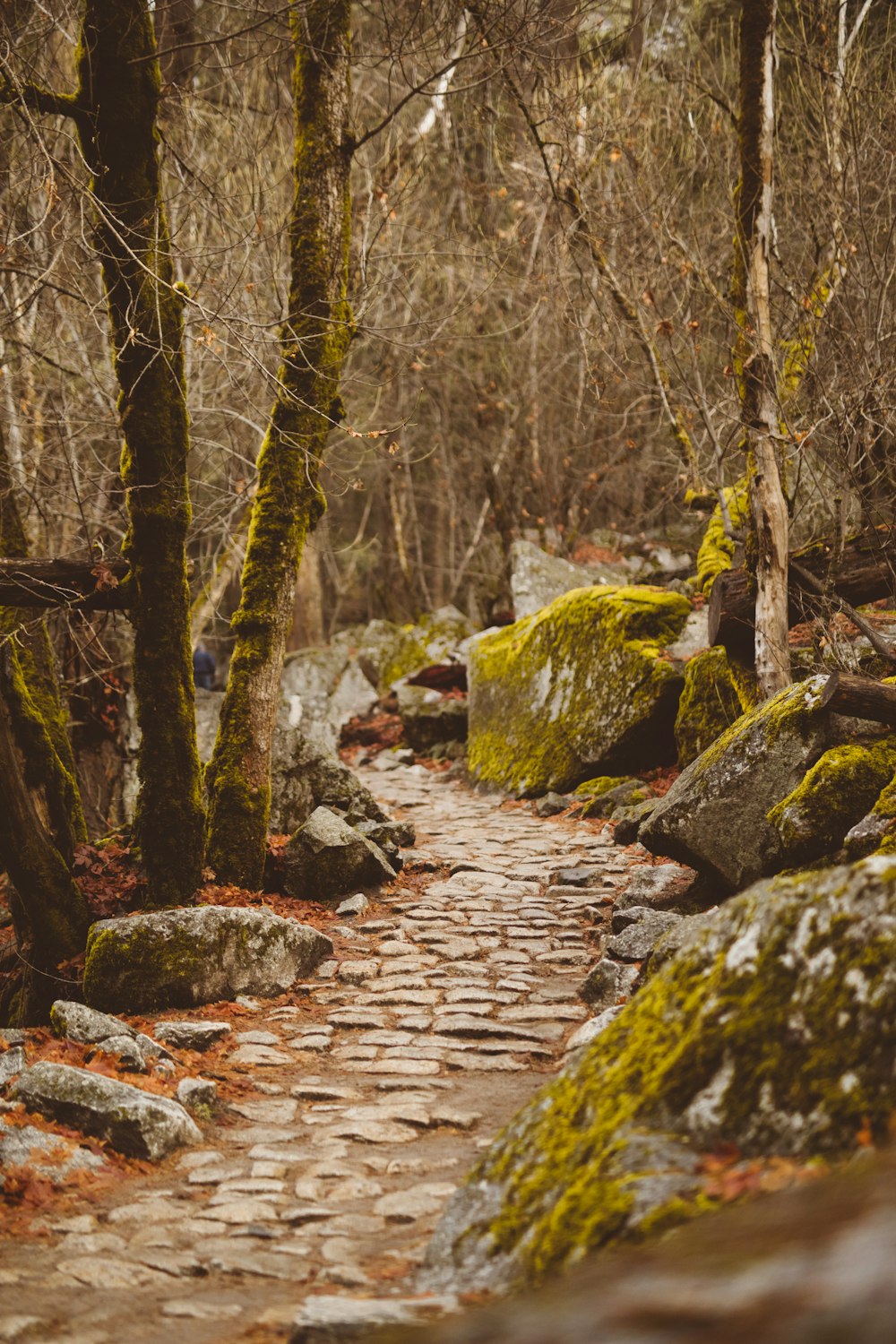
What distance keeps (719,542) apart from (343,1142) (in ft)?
31.5

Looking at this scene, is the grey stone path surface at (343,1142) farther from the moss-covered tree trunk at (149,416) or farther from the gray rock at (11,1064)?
the moss-covered tree trunk at (149,416)

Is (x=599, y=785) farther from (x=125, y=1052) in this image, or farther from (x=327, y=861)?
(x=125, y=1052)

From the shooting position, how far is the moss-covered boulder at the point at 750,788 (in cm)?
620

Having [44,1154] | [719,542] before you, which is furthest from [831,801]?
[719,542]

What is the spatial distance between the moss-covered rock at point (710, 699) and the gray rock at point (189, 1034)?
5657mm

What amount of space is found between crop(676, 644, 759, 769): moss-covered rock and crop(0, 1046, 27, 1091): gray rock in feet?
21.8

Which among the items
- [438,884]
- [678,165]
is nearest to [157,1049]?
[438,884]

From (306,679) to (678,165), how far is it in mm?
10719

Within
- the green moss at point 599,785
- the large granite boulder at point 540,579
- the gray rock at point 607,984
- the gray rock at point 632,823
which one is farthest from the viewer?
the large granite boulder at point 540,579

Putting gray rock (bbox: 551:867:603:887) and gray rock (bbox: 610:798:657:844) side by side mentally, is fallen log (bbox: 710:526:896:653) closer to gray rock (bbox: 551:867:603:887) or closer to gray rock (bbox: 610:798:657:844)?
gray rock (bbox: 610:798:657:844)

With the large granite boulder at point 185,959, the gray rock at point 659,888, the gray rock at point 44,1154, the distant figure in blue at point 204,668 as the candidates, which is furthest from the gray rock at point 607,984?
the distant figure in blue at point 204,668

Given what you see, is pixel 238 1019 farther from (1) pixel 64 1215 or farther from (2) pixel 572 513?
(2) pixel 572 513

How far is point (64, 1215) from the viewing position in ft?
11.8

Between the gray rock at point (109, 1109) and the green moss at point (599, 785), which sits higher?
the green moss at point (599, 785)
